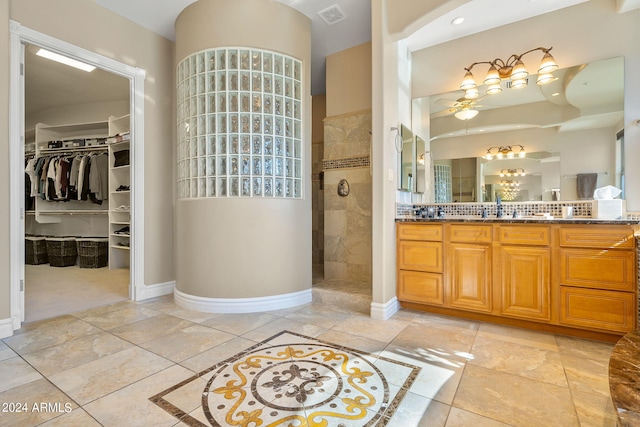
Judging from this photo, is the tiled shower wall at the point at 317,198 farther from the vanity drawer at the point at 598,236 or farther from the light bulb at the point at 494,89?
the vanity drawer at the point at 598,236

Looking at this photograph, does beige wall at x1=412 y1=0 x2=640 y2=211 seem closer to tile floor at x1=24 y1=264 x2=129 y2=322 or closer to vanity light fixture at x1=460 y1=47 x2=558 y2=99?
vanity light fixture at x1=460 y1=47 x2=558 y2=99

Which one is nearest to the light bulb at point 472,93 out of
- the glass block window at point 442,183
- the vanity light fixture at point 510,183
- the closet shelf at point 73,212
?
the glass block window at point 442,183

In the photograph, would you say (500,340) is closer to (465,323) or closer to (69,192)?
(465,323)

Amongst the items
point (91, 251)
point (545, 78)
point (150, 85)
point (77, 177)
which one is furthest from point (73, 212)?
point (545, 78)

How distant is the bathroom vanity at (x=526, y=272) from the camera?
81.4 inches

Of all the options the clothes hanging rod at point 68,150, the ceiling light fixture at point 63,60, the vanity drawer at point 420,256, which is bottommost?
the vanity drawer at point 420,256

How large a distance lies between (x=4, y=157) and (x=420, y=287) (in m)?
3.54

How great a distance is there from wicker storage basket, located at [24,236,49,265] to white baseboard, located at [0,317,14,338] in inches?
152

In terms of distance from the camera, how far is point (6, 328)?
7.44 feet

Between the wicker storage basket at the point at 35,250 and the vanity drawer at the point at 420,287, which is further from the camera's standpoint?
the wicker storage basket at the point at 35,250

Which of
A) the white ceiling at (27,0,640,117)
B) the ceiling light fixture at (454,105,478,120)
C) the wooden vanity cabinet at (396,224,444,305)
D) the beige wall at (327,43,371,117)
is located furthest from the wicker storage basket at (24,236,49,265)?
the ceiling light fixture at (454,105,478,120)

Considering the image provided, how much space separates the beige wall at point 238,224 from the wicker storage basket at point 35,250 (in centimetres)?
406

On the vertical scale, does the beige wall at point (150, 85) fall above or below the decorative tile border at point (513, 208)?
above

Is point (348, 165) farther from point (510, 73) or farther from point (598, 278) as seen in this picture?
point (598, 278)
